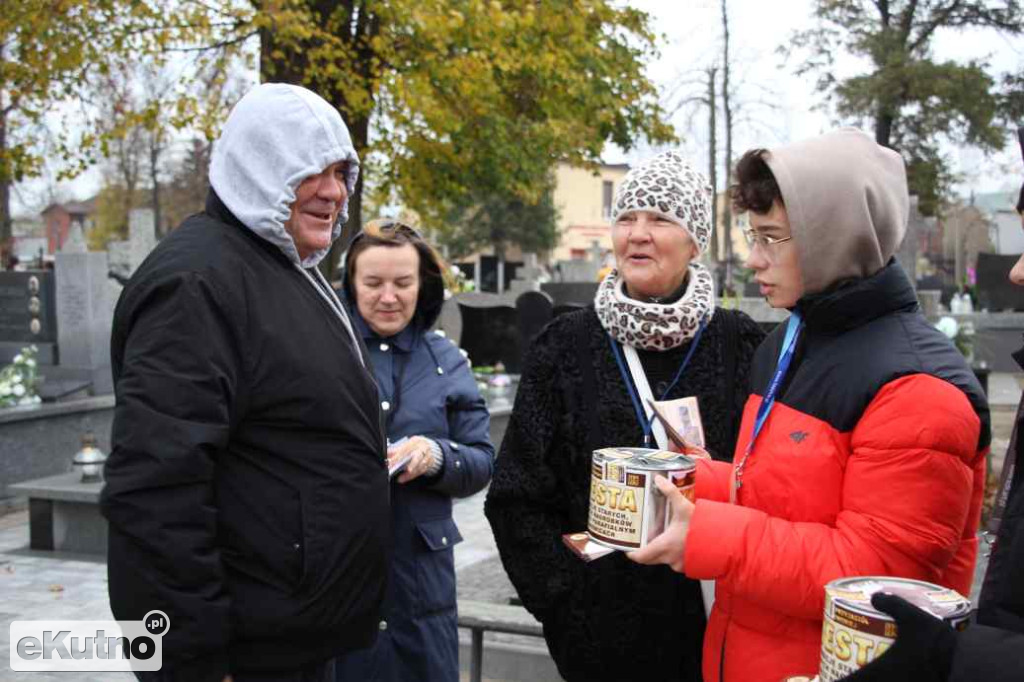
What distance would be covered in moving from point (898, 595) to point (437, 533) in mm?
1778

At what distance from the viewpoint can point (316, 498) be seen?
212 cm

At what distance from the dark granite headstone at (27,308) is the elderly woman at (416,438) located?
10.8m

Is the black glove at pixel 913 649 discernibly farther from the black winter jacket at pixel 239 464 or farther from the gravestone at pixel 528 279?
the gravestone at pixel 528 279

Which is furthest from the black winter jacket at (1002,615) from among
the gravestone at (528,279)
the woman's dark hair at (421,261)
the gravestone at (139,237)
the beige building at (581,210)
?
the beige building at (581,210)

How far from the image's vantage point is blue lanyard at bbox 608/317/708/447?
259 centimetres

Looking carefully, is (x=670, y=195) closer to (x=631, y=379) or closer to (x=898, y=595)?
(x=631, y=379)

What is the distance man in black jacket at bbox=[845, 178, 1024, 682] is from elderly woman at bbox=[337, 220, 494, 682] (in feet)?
5.72

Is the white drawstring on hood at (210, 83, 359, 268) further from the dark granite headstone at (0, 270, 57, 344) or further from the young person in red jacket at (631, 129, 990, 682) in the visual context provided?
the dark granite headstone at (0, 270, 57, 344)

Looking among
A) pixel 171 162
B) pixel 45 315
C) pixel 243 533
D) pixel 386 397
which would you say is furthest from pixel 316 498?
pixel 171 162

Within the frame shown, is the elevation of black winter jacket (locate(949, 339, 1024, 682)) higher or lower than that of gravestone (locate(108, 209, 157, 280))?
lower

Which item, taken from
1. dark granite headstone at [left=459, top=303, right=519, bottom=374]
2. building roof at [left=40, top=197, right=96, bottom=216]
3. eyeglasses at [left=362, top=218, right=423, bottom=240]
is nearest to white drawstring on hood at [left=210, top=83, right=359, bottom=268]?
eyeglasses at [left=362, top=218, right=423, bottom=240]

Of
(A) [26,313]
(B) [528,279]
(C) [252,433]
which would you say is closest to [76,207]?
(B) [528,279]

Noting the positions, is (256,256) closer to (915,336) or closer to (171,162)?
(915,336)

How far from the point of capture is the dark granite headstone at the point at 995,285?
22.1 metres
